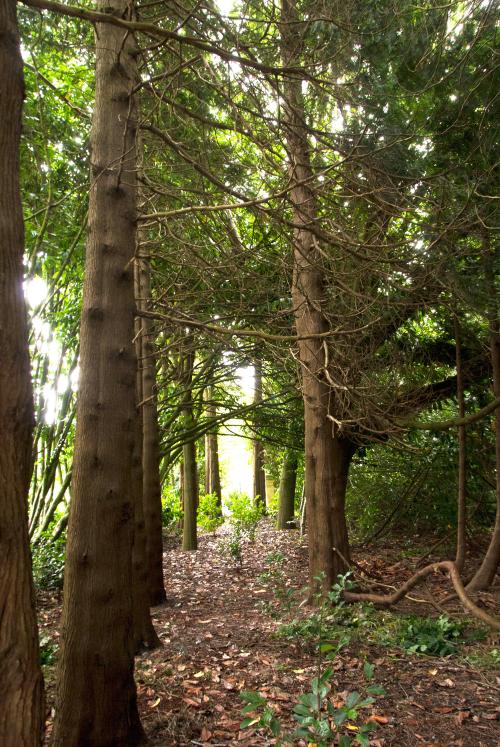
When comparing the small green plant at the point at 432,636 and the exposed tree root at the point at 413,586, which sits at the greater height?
the exposed tree root at the point at 413,586

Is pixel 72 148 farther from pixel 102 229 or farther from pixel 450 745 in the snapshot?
pixel 450 745

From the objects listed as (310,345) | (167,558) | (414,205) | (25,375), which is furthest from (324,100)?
(167,558)

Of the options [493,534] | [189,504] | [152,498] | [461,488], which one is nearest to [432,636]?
[493,534]

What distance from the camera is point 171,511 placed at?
13.1m

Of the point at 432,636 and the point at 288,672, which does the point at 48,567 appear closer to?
the point at 288,672

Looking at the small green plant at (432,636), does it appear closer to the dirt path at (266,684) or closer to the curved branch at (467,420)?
the dirt path at (266,684)

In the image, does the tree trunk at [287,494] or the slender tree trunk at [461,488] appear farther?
the tree trunk at [287,494]

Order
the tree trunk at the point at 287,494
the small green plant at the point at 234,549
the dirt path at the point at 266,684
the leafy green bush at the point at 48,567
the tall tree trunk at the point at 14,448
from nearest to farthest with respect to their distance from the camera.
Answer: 1. the tall tree trunk at the point at 14,448
2. the dirt path at the point at 266,684
3. the leafy green bush at the point at 48,567
4. the small green plant at the point at 234,549
5. the tree trunk at the point at 287,494

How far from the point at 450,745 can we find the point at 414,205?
4489 millimetres

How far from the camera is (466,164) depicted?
5.70 m

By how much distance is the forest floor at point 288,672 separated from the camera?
3.36 m

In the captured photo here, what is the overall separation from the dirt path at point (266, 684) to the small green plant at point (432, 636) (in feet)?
0.43

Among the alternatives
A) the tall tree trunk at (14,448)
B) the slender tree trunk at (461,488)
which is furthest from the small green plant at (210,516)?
the tall tree trunk at (14,448)

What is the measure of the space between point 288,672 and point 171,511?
9182mm
